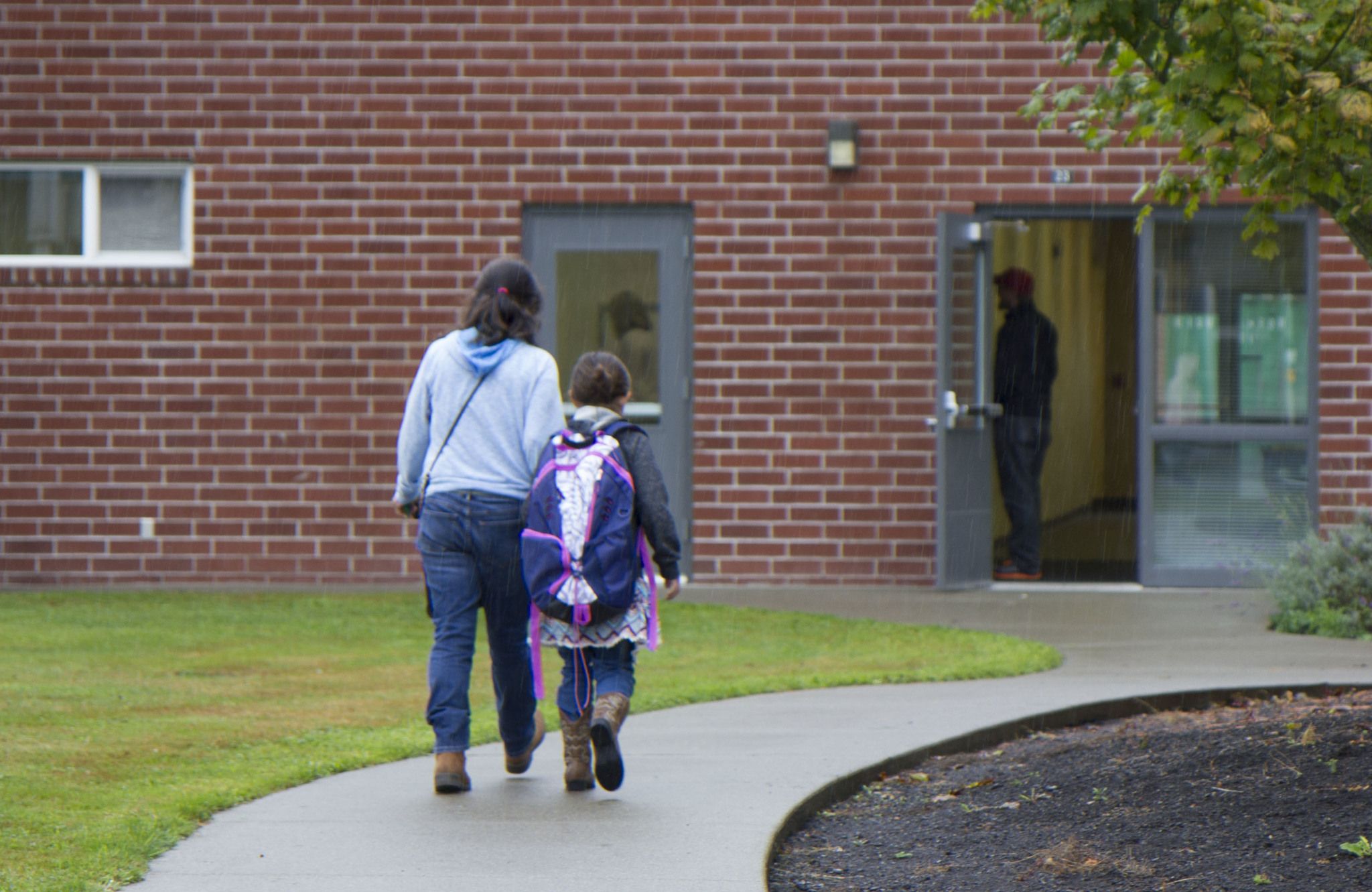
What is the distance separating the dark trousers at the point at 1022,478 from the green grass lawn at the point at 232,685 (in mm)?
2809

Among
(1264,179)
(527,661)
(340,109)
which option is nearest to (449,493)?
(527,661)

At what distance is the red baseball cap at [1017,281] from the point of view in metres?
13.0

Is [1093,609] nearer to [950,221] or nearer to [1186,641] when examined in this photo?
[1186,641]

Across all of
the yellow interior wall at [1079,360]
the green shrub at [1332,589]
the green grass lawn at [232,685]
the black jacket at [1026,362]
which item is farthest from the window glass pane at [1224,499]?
the yellow interior wall at [1079,360]

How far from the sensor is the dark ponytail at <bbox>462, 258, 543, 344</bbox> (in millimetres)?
5473

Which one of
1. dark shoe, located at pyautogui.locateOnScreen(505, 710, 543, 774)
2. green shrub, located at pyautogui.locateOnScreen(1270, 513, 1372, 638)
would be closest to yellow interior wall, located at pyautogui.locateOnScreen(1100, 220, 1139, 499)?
green shrub, located at pyautogui.locateOnScreen(1270, 513, 1372, 638)

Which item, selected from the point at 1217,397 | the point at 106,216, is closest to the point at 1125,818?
the point at 1217,397

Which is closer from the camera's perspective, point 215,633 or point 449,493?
point 449,493

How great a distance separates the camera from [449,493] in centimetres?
541

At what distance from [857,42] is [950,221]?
4.94 ft

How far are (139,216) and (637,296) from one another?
364 cm

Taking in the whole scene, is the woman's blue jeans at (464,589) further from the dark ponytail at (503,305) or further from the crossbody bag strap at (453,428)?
the dark ponytail at (503,305)

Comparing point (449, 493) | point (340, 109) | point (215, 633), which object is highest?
point (340, 109)

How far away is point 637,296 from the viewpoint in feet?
39.9
